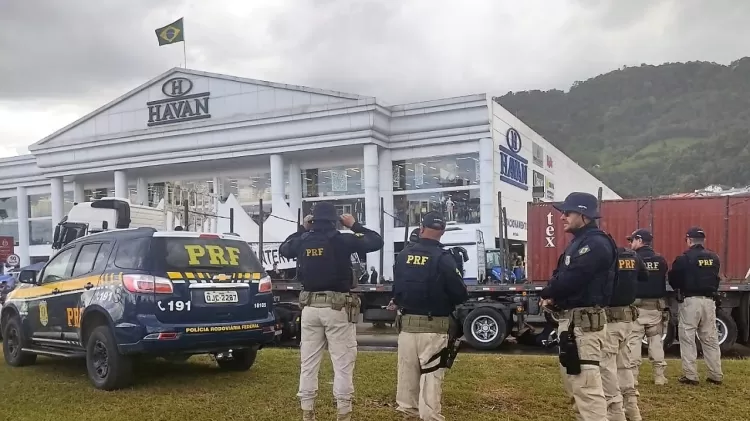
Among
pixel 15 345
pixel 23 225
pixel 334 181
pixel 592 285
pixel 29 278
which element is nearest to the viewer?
pixel 592 285

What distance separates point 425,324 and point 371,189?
2215cm

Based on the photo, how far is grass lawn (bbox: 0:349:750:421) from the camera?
594 centimetres

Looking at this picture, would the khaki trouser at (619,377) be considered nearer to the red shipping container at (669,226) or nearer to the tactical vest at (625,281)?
the tactical vest at (625,281)

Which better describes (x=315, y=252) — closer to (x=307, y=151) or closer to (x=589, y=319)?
(x=589, y=319)

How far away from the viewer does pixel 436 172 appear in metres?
27.3

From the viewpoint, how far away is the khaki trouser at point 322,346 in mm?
5574

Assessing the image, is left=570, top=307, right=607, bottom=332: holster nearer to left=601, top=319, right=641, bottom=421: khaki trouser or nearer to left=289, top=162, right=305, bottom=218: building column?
left=601, top=319, right=641, bottom=421: khaki trouser

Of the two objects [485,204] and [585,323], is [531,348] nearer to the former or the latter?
[585,323]

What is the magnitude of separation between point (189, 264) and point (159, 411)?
5.22 ft

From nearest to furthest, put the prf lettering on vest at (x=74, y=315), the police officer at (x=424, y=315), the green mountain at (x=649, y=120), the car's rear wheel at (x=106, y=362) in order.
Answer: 1. the police officer at (x=424, y=315)
2. the car's rear wheel at (x=106, y=362)
3. the prf lettering on vest at (x=74, y=315)
4. the green mountain at (x=649, y=120)

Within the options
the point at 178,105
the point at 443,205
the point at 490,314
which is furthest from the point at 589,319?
the point at 178,105

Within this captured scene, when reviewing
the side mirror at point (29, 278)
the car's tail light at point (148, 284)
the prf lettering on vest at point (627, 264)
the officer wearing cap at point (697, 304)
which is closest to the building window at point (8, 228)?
the side mirror at point (29, 278)

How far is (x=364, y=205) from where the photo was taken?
28.0 m

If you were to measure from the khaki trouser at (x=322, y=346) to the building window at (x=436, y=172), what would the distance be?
2133 cm
